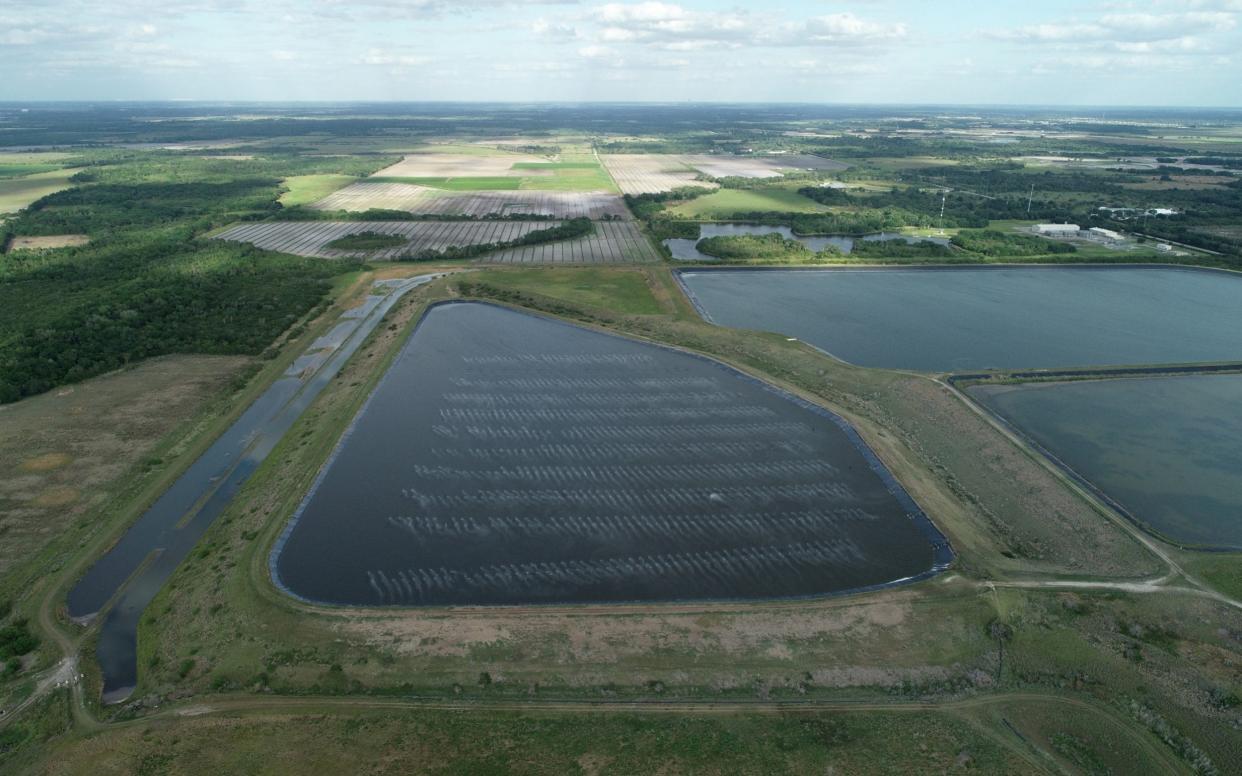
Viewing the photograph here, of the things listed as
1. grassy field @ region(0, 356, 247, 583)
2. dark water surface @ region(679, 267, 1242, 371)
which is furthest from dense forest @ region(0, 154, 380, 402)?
dark water surface @ region(679, 267, 1242, 371)

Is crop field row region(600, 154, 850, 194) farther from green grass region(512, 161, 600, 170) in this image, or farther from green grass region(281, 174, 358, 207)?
green grass region(281, 174, 358, 207)

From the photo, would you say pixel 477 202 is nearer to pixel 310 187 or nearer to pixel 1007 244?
pixel 310 187

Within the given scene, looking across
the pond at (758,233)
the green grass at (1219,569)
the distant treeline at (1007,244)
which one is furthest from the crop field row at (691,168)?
the green grass at (1219,569)

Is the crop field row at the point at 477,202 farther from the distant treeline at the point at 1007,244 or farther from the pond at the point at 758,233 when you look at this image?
the distant treeline at the point at 1007,244

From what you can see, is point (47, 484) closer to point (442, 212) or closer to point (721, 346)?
point (721, 346)

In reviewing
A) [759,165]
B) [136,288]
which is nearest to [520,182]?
[759,165]

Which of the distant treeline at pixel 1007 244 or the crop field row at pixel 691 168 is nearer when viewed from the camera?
the distant treeline at pixel 1007 244

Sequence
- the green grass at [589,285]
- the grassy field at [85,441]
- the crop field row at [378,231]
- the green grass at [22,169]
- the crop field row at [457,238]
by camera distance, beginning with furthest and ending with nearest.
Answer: the green grass at [22,169] → the crop field row at [378,231] → the crop field row at [457,238] → the green grass at [589,285] → the grassy field at [85,441]
